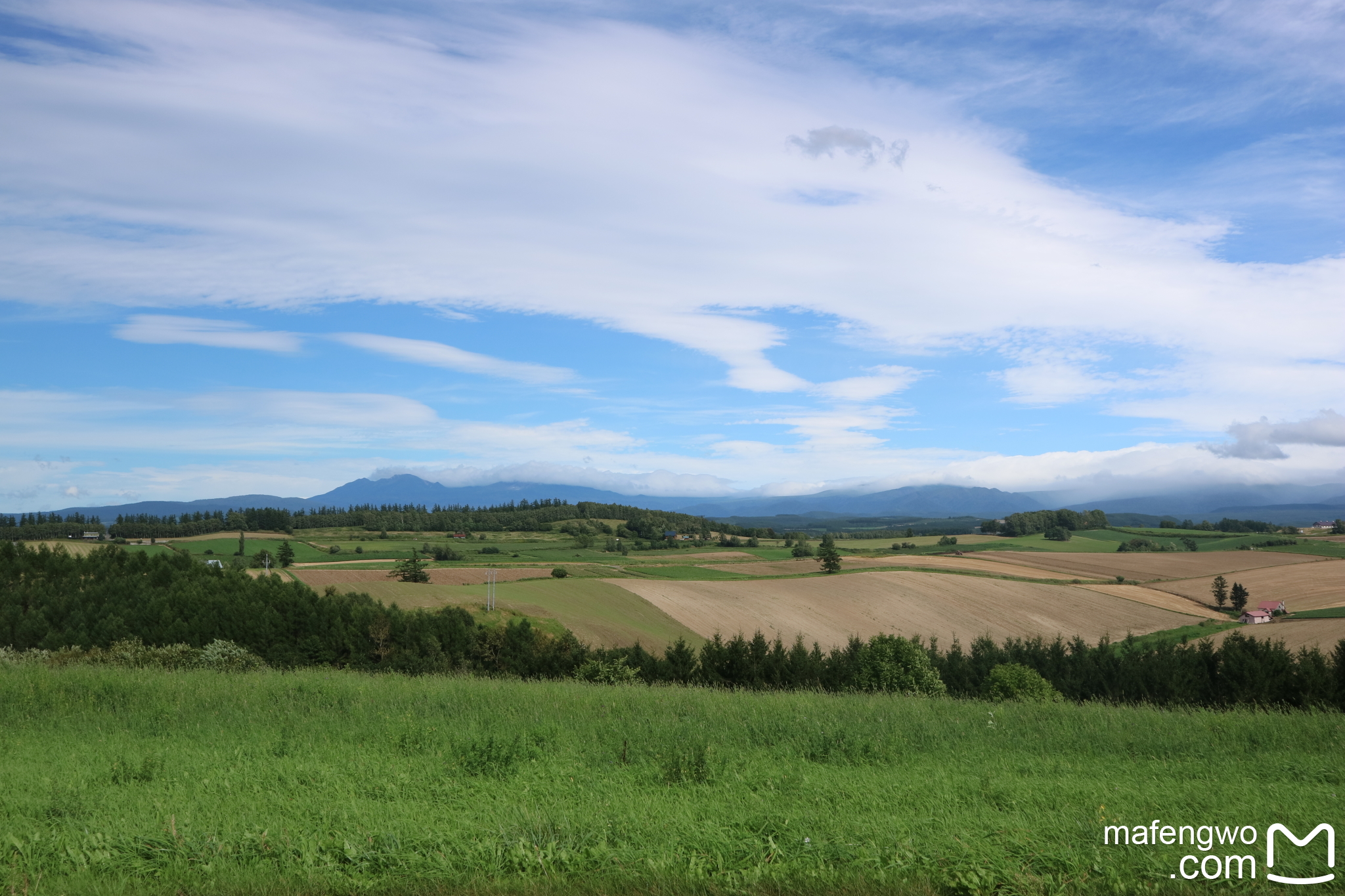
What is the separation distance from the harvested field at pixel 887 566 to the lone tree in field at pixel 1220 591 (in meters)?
13.8

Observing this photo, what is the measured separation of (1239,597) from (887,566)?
34470 mm

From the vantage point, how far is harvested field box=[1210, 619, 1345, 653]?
49750mm

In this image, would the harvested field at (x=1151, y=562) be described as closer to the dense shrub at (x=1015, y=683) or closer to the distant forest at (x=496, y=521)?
the distant forest at (x=496, y=521)

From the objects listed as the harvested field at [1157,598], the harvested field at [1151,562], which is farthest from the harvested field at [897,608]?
the harvested field at [1151,562]

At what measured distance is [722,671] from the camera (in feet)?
104

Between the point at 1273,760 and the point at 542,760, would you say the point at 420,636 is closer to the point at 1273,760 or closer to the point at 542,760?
the point at 542,760

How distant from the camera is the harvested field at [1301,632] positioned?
49.8m

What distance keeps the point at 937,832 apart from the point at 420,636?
29246mm

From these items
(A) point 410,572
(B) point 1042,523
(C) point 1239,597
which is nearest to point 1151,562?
(C) point 1239,597

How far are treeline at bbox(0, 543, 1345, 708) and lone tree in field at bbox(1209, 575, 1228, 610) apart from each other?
5494 centimetres

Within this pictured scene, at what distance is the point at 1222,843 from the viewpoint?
677cm

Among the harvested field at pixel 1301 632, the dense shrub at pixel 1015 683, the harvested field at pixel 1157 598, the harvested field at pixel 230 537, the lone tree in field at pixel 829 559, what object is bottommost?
the harvested field at pixel 1157 598

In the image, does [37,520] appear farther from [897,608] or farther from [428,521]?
[897,608]

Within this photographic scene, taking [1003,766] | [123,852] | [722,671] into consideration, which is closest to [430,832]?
[123,852]
